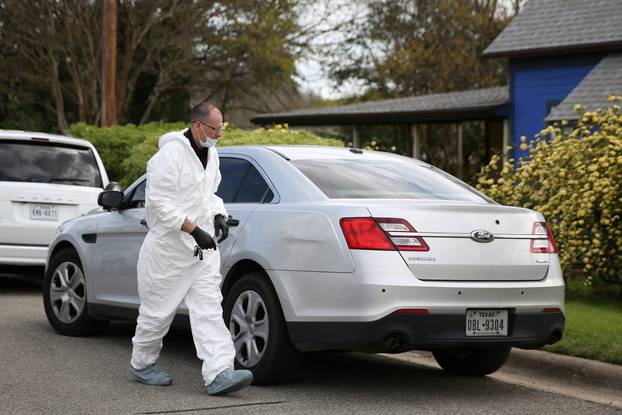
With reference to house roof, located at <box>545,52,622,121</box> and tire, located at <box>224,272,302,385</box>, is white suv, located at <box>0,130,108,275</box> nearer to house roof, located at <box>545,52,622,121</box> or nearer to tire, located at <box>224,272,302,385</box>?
tire, located at <box>224,272,302,385</box>

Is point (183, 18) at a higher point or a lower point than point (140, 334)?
higher

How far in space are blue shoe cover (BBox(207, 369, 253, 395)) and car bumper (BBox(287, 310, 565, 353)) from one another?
388 millimetres

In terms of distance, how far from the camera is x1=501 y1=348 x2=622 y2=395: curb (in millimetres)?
7516

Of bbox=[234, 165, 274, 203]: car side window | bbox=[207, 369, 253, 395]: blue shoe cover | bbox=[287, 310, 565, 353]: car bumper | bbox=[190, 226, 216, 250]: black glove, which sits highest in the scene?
bbox=[234, 165, 274, 203]: car side window

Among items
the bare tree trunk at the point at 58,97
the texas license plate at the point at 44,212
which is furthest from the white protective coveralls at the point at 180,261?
the bare tree trunk at the point at 58,97

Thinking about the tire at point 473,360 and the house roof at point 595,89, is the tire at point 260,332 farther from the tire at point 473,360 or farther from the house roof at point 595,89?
the house roof at point 595,89

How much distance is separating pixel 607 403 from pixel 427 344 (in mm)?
1402

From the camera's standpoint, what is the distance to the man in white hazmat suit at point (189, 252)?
663 centimetres

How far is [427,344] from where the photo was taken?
649cm

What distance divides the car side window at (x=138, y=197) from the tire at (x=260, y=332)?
1710 mm

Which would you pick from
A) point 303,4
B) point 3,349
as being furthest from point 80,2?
point 3,349

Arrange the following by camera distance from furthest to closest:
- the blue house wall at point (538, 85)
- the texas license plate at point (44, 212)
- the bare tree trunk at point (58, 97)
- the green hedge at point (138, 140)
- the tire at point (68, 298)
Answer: the bare tree trunk at point (58, 97), the blue house wall at point (538, 85), the green hedge at point (138, 140), the texas license plate at point (44, 212), the tire at point (68, 298)

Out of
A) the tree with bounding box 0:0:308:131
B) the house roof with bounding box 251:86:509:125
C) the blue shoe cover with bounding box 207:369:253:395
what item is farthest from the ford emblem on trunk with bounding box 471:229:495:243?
the tree with bounding box 0:0:308:131

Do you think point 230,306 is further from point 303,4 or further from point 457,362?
point 303,4
